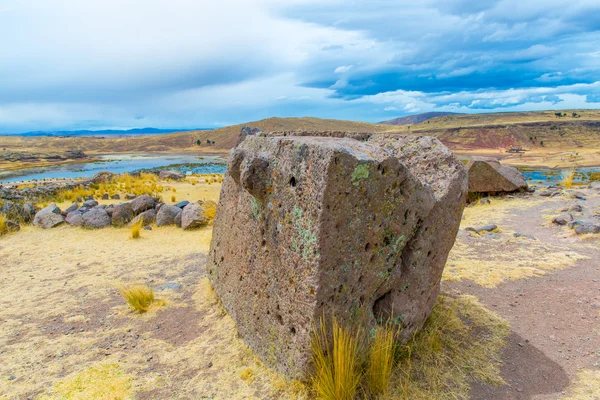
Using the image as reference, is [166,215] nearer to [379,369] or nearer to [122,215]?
[122,215]

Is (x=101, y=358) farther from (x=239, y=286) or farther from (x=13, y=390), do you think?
(x=239, y=286)

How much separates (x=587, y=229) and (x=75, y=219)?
13.6 metres

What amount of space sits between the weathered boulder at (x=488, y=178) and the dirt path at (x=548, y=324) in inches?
230

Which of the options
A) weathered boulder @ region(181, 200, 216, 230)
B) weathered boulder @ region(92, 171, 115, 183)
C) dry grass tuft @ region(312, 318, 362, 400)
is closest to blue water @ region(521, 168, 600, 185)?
weathered boulder @ region(181, 200, 216, 230)

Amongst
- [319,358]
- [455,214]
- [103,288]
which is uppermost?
[455,214]

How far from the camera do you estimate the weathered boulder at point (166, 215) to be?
37.1 feet

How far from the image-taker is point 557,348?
4.36m

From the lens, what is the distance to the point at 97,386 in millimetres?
3875

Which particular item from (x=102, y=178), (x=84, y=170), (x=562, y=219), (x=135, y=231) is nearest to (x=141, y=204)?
(x=135, y=231)

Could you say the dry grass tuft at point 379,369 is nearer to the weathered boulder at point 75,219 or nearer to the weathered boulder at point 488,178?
the weathered boulder at point 75,219

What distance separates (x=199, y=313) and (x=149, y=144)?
113572 mm

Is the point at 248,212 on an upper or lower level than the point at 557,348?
upper

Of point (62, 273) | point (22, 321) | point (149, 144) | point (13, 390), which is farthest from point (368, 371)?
point (149, 144)

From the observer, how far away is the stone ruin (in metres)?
3.29
